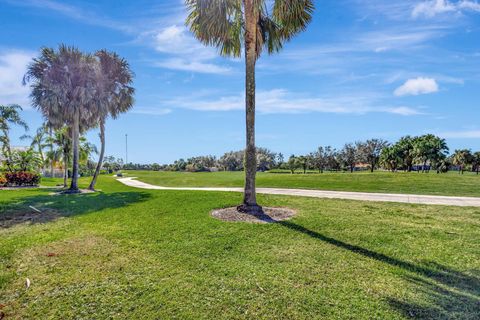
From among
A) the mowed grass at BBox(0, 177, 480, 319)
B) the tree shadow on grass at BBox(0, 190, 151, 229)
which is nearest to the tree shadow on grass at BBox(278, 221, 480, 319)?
the mowed grass at BBox(0, 177, 480, 319)

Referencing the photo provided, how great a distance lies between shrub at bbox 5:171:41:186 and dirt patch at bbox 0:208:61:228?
1535 cm

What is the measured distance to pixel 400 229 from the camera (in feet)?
24.2

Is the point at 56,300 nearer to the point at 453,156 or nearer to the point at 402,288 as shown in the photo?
the point at 402,288

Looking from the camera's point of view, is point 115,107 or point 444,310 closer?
point 444,310

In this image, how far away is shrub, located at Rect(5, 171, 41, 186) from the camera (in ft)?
76.0

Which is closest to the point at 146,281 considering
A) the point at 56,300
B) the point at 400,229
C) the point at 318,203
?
the point at 56,300

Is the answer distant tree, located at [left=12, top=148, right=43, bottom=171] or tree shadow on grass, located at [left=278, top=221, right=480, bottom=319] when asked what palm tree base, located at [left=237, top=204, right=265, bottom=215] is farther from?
distant tree, located at [left=12, top=148, right=43, bottom=171]

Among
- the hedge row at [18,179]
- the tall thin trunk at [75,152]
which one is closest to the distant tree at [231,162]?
the hedge row at [18,179]

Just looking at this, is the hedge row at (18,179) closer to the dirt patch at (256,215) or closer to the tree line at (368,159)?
the dirt patch at (256,215)

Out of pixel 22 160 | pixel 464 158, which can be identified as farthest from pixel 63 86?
pixel 464 158

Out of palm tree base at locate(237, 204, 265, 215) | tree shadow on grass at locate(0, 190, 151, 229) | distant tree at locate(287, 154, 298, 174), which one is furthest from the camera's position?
distant tree at locate(287, 154, 298, 174)

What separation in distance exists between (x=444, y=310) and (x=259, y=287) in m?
2.32

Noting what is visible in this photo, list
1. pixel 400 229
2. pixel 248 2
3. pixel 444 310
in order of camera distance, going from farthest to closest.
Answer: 1. pixel 248 2
2. pixel 400 229
3. pixel 444 310

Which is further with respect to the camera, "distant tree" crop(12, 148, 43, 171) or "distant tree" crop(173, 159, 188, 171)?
"distant tree" crop(173, 159, 188, 171)
